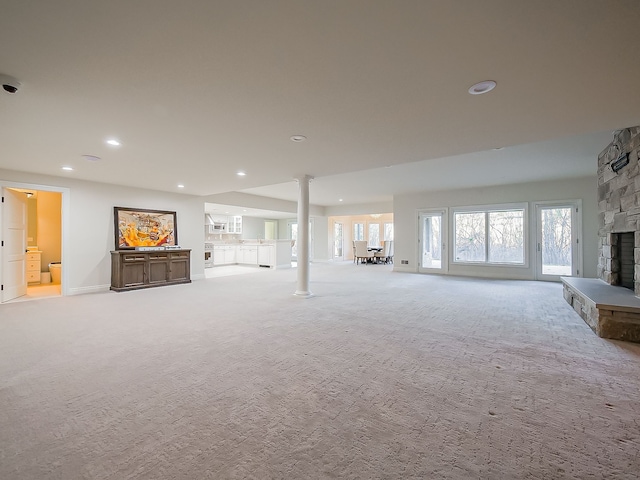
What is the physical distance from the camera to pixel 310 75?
2.32 m

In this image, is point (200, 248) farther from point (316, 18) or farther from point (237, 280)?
point (316, 18)

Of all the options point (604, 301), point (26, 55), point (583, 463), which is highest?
point (26, 55)

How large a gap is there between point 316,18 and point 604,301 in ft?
14.2

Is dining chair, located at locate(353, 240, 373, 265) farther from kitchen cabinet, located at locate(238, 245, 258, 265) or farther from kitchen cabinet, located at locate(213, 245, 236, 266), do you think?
kitchen cabinet, located at locate(213, 245, 236, 266)

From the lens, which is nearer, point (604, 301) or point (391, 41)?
point (391, 41)

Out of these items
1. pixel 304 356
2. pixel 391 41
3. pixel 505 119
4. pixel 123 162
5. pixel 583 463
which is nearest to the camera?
pixel 583 463

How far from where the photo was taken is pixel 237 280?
27.0 ft

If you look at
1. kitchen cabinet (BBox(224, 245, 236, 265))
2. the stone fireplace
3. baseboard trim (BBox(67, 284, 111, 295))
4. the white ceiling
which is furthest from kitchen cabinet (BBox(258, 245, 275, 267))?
the stone fireplace

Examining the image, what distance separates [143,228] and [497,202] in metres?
9.55

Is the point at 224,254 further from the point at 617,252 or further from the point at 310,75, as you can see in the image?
the point at 617,252

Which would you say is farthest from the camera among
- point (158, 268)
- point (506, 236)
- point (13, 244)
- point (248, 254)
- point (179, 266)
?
point (248, 254)

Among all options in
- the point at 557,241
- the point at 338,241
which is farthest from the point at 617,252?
the point at 338,241

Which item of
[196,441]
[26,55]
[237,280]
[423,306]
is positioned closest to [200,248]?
[237,280]

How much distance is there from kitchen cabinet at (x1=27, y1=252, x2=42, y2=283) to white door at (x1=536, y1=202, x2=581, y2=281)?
12997 millimetres
